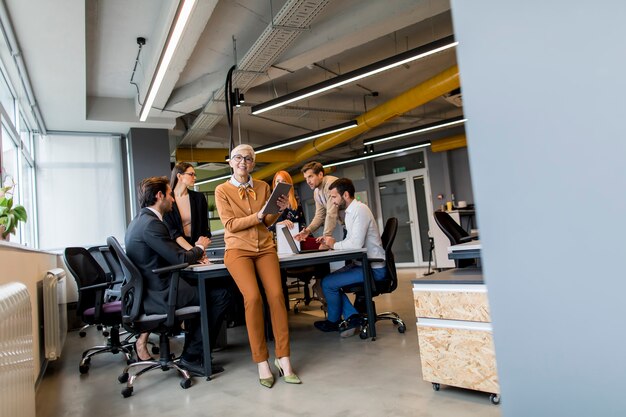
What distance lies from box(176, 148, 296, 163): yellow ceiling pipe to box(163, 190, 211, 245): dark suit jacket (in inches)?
235

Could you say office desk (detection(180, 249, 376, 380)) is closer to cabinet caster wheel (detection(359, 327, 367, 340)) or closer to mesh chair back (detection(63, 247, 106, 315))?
cabinet caster wheel (detection(359, 327, 367, 340))

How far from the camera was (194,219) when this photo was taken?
4156mm

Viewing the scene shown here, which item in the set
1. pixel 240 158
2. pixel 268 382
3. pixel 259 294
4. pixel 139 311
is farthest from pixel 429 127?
pixel 139 311

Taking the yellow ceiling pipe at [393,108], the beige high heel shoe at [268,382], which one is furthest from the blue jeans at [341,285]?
the yellow ceiling pipe at [393,108]

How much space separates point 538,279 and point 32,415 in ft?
7.07

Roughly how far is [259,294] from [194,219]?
1560mm

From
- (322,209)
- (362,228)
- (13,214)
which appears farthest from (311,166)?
(13,214)

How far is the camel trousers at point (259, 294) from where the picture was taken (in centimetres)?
282

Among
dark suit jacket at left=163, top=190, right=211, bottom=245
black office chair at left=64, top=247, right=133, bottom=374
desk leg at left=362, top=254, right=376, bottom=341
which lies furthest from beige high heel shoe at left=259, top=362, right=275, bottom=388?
dark suit jacket at left=163, top=190, right=211, bottom=245

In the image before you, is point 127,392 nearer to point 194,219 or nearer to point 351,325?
point 194,219

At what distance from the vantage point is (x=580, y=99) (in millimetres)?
524

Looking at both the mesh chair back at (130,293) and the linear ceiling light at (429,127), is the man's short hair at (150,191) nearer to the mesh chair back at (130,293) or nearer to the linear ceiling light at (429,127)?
the mesh chair back at (130,293)

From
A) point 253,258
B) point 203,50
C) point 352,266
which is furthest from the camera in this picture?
point 203,50

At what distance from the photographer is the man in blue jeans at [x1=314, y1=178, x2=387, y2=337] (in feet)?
12.7
